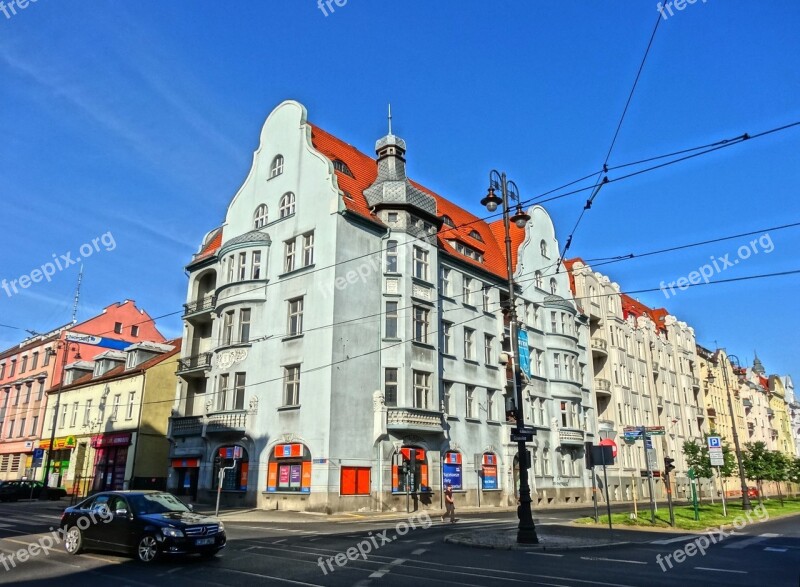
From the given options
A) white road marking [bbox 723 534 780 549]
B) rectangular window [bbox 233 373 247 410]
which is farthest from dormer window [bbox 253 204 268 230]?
white road marking [bbox 723 534 780 549]

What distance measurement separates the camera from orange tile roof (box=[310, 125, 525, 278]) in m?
34.8

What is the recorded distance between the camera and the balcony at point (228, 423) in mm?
31922

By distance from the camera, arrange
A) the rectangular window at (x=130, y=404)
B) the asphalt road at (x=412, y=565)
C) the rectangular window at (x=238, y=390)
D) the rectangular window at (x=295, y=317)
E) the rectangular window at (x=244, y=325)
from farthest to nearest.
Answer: the rectangular window at (x=130, y=404)
the rectangular window at (x=244, y=325)
the rectangular window at (x=238, y=390)
the rectangular window at (x=295, y=317)
the asphalt road at (x=412, y=565)

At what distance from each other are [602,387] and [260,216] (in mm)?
32083

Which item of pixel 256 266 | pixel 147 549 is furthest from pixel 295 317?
pixel 147 549

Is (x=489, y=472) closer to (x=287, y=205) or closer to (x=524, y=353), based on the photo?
(x=524, y=353)

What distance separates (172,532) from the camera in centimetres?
1185

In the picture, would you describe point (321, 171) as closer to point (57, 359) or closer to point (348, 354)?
point (348, 354)

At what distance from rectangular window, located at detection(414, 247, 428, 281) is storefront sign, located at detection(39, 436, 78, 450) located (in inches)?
1205

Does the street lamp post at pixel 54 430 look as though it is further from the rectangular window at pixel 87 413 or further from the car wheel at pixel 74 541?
the car wheel at pixel 74 541

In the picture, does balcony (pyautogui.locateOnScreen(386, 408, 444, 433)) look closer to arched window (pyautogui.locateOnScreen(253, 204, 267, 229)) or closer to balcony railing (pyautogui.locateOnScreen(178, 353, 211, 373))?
balcony railing (pyautogui.locateOnScreen(178, 353, 211, 373))

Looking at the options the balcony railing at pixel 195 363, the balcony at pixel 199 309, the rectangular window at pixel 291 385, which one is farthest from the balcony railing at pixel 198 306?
the rectangular window at pixel 291 385

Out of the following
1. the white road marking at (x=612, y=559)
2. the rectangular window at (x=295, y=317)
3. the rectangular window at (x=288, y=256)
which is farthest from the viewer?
the rectangular window at (x=288, y=256)

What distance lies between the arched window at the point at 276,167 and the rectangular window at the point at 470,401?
17537 millimetres
